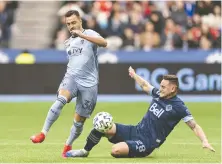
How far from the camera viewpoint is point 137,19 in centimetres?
2669

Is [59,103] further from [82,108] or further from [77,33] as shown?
[77,33]

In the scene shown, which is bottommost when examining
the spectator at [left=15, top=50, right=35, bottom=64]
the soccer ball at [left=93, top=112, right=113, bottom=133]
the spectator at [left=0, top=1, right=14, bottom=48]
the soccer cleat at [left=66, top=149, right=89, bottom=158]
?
the spectator at [left=15, top=50, right=35, bottom=64]

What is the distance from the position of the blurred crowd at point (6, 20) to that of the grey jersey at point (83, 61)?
1522cm

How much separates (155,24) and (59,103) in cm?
1464

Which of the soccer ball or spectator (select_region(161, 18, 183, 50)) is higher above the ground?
the soccer ball

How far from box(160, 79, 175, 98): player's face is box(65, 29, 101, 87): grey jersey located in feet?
3.83

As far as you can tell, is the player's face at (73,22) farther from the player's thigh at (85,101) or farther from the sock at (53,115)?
the sock at (53,115)

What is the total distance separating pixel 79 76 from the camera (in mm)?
12430

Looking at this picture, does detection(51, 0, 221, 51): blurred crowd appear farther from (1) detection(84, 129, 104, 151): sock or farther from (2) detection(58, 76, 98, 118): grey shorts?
(1) detection(84, 129, 104, 151): sock

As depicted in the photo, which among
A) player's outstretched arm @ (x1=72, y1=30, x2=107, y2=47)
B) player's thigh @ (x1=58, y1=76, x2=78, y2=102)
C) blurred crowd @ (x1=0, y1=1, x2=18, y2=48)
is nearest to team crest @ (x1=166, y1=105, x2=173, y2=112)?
player's outstretched arm @ (x1=72, y1=30, x2=107, y2=47)

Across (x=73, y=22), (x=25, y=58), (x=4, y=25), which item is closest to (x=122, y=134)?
(x=73, y=22)

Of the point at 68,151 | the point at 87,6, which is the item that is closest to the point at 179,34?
the point at 87,6

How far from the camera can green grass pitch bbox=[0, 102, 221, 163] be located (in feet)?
39.6

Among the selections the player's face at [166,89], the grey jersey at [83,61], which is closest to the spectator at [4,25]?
the grey jersey at [83,61]
